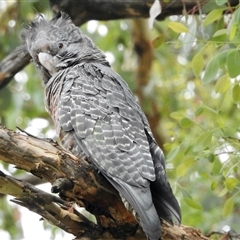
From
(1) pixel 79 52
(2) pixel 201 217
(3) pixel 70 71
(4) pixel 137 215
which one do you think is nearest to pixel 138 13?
(1) pixel 79 52

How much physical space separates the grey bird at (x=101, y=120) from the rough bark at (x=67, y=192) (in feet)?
0.37

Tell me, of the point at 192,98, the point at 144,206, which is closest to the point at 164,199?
the point at 144,206

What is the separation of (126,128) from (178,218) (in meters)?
0.69

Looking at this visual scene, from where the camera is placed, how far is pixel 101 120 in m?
3.61

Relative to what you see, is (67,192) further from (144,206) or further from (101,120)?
(101,120)

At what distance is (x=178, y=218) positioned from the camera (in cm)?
311

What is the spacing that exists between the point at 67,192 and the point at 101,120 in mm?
616

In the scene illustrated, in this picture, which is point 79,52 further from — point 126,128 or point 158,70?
point 158,70

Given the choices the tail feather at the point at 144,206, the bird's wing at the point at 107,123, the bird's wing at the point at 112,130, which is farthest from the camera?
the bird's wing at the point at 107,123

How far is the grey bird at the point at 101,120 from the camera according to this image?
3.18 metres

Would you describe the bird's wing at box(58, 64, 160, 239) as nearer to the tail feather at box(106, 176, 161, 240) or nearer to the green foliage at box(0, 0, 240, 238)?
the tail feather at box(106, 176, 161, 240)

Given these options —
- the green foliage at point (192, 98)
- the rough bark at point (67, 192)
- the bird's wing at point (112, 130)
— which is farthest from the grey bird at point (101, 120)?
the green foliage at point (192, 98)

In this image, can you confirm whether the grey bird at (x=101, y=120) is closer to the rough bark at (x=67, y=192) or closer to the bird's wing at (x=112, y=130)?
the bird's wing at (x=112, y=130)

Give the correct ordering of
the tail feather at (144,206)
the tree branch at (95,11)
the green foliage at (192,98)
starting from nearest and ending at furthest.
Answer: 1. the tail feather at (144,206)
2. the green foliage at (192,98)
3. the tree branch at (95,11)
